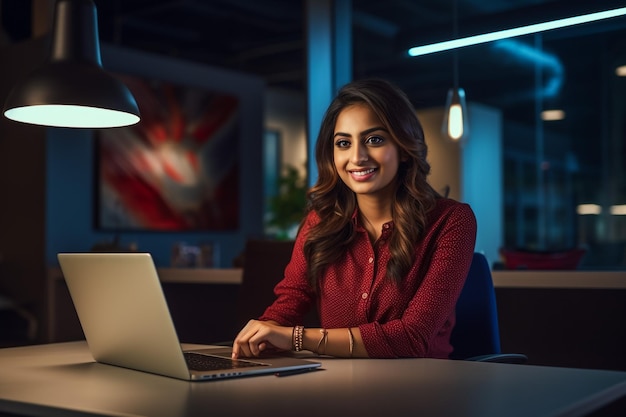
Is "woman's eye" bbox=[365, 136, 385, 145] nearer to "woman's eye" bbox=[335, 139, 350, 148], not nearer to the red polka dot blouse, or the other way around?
"woman's eye" bbox=[335, 139, 350, 148]

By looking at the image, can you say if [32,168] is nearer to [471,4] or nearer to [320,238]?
[320,238]

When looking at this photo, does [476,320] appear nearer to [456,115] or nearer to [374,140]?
[374,140]

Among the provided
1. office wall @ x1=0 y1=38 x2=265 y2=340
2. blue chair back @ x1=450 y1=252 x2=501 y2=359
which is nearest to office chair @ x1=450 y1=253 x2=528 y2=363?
blue chair back @ x1=450 y1=252 x2=501 y2=359

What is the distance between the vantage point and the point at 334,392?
1412 mm

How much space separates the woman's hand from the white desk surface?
0.17 meters

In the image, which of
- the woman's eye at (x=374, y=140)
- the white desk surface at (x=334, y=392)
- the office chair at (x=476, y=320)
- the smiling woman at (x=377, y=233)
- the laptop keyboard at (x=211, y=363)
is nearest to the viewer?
the white desk surface at (x=334, y=392)

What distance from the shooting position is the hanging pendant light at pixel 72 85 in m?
2.29

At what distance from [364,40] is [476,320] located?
7.41 m

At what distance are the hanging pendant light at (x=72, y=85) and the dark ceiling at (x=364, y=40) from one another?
401cm

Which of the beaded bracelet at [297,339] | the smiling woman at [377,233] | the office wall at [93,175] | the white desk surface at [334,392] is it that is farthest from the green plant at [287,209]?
the white desk surface at [334,392]

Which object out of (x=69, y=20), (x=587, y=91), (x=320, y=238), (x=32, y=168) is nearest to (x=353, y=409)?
(x=320, y=238)

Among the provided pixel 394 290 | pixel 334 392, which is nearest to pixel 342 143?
→ pixel 394 290

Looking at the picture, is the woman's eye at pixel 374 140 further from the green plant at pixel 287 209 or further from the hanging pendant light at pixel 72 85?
the green plant at pixel 287 209

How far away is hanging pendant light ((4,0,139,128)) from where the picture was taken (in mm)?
2293
